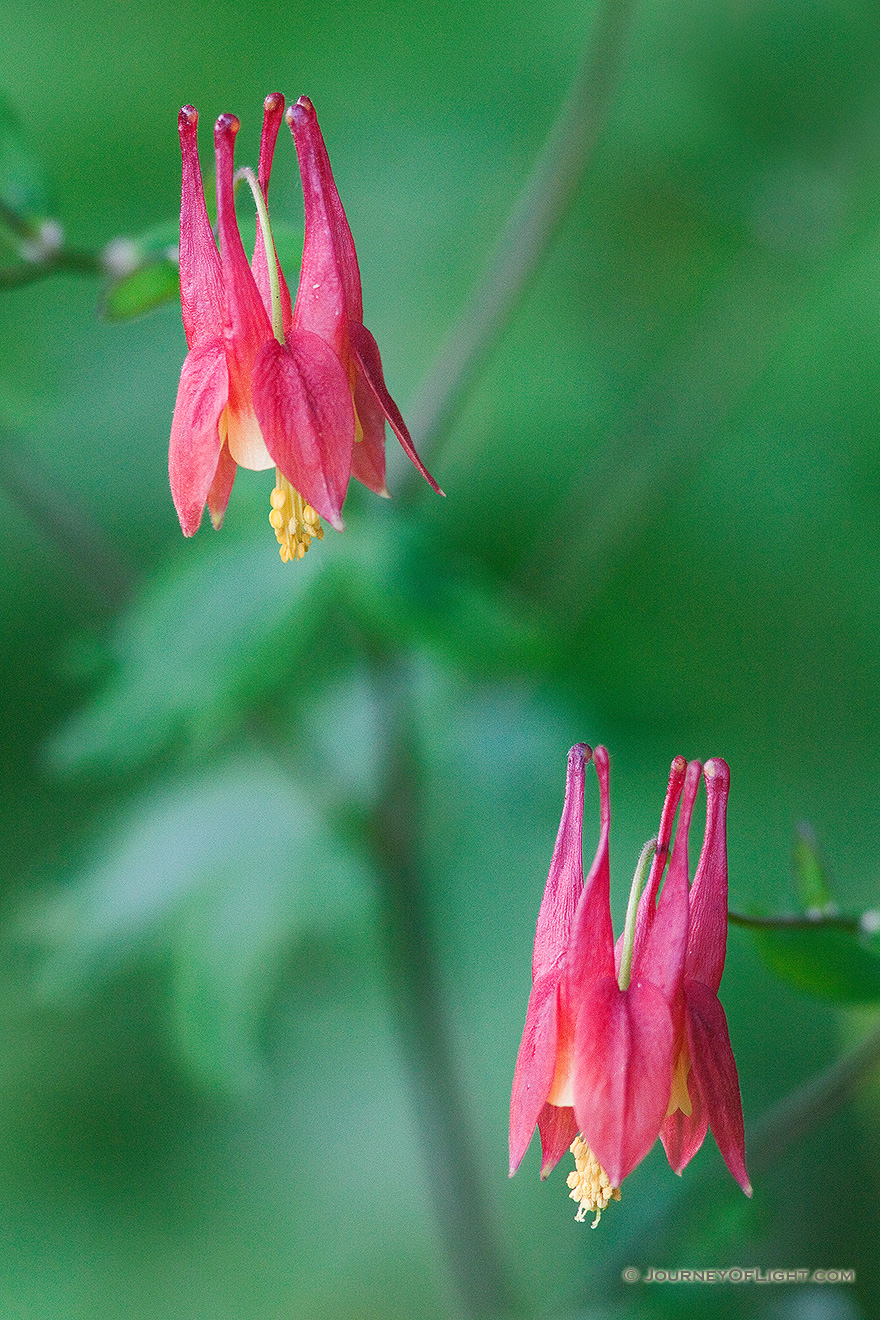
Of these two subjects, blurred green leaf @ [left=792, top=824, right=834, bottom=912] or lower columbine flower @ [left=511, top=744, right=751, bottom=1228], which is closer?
lower columbine flower @ [left=511, top=744, right=751, bottom=1228]

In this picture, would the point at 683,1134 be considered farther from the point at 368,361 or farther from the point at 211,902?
the point at 211,902

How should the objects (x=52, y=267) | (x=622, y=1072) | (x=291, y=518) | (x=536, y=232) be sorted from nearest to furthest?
1. (x=622, y=1072)
2. (x=291, y=518)
3. (x=52, y=267)
4. (x=536, y=232)

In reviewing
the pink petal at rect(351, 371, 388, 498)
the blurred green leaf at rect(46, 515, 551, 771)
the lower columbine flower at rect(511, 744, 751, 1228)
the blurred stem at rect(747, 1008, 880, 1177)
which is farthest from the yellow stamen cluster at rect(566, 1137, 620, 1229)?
the blurred green leaf at rect(46, 515, 551, 771)

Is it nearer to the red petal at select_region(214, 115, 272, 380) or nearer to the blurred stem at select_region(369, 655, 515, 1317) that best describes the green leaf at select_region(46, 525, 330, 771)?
the blurred stem at select_region(369, 655, 515, 1317)

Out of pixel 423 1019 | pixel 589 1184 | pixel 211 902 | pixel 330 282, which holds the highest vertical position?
pixel 330 282

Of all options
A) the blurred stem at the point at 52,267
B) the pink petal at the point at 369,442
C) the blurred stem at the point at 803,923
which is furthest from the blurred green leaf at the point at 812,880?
the blurred stem at the point at 52,267

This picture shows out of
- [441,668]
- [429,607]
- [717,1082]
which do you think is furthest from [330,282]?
[441,668]

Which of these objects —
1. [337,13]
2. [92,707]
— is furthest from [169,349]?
[92,707]

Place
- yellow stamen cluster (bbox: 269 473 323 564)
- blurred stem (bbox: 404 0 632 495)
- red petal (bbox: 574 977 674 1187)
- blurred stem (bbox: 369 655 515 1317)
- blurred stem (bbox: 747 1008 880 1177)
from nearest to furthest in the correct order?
red petal (bbox: 574 977 674 1187) < yellow stamen cluster (bbox: 269 473 323 564) < blurred stem (bbox: 747 1008 880 1177) < blurred stem (bbox: 404 0 632 495) < blurred stem (bbox: 369 655 515 1317)
